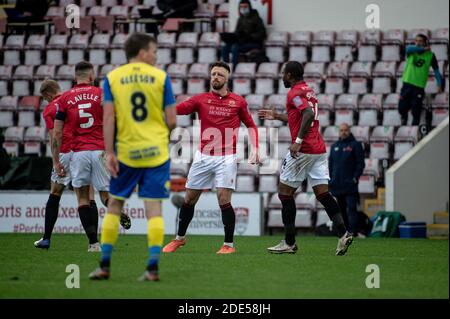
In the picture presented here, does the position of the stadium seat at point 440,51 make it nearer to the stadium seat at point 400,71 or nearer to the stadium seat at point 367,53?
the stadium seat at point 400,71

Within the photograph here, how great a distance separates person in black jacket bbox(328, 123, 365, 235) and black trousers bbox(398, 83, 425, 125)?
8.77ft

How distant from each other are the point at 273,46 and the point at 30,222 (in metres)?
7.69

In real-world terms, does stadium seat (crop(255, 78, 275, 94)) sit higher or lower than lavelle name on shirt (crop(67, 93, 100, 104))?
higher

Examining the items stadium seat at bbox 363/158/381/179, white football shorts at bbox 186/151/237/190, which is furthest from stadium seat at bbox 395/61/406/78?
white football shorts at bbox 186/151/237/190

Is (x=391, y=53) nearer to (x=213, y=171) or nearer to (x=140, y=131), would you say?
(x=213, y=171)

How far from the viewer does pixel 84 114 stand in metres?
13.4

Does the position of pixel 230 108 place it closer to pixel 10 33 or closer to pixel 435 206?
pixel 435 206

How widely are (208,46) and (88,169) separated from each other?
12.8 m

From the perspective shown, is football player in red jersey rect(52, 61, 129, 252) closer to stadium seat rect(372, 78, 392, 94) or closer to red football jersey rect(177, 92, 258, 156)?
red football jersey rect(177, 92, 258, 156)

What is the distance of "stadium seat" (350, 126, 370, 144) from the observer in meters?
22.2

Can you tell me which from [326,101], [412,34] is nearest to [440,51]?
[412,34]

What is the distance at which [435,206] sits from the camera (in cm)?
2139
